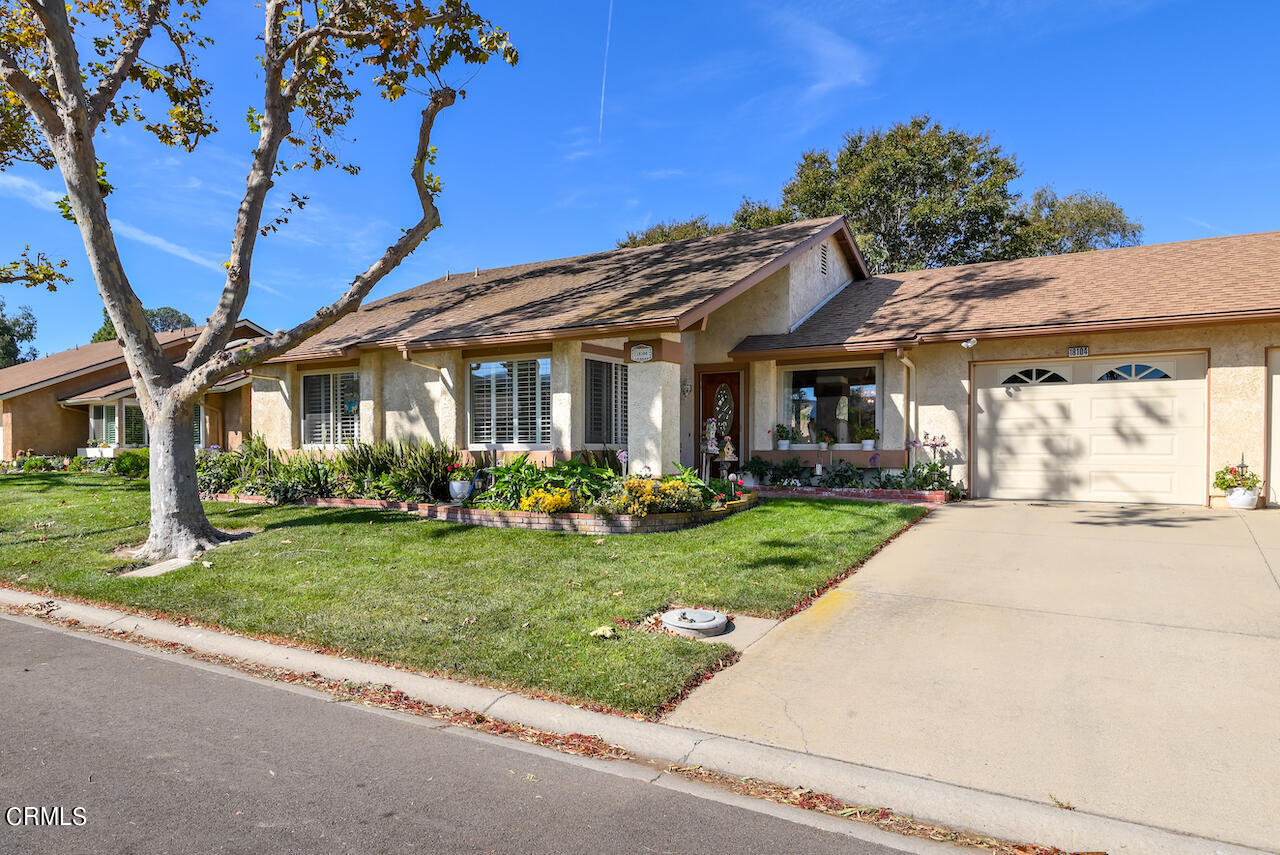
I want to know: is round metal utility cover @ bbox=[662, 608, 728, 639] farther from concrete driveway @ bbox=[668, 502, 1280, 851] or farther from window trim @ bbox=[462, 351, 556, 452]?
window trim @ bbox=[462, 351, 556, 452]

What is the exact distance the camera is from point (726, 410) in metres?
15.3

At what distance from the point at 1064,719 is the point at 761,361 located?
1084 cm

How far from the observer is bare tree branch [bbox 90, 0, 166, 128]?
33.3ft

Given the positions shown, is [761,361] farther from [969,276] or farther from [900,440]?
[969,276]

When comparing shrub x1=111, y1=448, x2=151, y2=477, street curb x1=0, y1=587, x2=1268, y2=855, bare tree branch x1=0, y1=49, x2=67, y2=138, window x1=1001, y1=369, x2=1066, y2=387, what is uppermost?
bare tree branch x1=0, y1=49, x2=67, y2=138

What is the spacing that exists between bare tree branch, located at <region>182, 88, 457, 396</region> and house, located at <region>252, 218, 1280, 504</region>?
210 centimetres

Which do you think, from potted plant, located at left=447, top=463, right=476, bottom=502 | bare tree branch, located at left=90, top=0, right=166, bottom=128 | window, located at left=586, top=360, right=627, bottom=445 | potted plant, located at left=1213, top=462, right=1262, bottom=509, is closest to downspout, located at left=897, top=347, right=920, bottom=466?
potted plant, located at left=1213, top=462, right=1262, bottom=509

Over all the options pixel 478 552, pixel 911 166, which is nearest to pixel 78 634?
pixel 478 552

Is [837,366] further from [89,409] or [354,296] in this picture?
[89,409]

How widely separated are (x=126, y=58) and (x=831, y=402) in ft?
41.0

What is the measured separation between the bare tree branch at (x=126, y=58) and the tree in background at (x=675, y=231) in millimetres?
22898

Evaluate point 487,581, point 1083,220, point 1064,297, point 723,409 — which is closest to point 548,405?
point 723,409

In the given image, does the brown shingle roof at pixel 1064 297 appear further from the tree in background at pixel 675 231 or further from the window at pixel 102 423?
the window at pixel 102 423

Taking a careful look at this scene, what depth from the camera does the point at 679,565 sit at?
7.72 m
